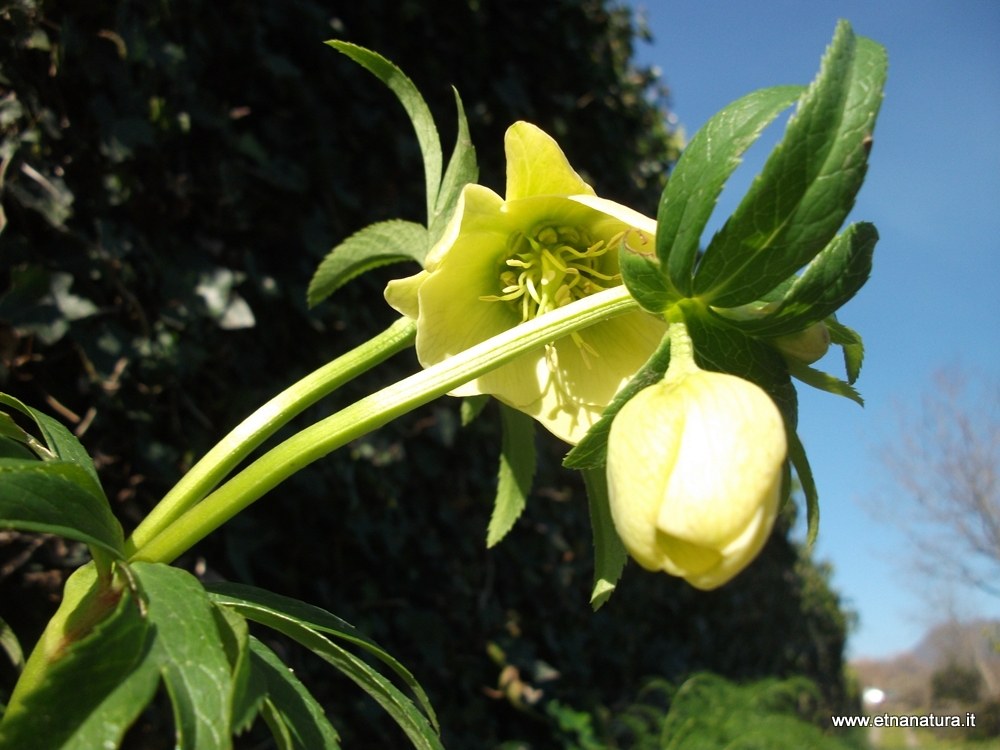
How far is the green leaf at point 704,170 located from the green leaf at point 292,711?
1.03ft

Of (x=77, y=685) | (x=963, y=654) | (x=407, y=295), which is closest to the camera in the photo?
(x=77, y=685)

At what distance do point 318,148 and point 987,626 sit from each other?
38.2 feet

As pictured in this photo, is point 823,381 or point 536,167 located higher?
point 536,167

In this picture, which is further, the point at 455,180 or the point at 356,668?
the point at 455,180

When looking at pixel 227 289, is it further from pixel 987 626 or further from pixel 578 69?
pixel 987 626

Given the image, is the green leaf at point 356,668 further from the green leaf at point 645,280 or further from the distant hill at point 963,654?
the distant hill at point 963,654

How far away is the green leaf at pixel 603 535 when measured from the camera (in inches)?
18.6

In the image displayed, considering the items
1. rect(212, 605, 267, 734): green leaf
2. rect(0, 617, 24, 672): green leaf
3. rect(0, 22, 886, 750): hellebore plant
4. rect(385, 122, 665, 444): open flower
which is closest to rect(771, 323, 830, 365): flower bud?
rect(0, 22, 886, 750): hellebore plant

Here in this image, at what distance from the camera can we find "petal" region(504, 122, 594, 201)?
51cm

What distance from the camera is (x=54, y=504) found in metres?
0.34

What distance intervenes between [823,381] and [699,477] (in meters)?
0.19

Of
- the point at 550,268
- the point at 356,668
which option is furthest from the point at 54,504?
the point at 550,268

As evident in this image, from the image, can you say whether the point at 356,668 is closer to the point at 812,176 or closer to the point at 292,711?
the point at 292,711

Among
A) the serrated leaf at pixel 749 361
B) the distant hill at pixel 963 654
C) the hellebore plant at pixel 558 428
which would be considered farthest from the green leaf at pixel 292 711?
the distant hill at pixel 963 654
